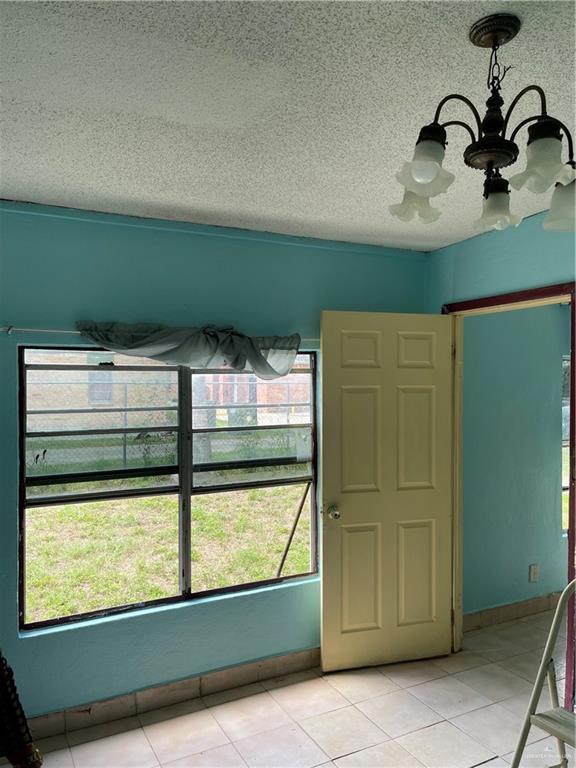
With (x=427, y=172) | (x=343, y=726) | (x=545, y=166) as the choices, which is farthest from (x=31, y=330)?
(x=343, y=726)

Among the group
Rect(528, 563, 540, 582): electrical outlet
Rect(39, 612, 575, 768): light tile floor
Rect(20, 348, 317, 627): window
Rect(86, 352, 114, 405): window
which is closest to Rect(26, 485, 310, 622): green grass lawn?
Rect(20, 348, 317, 627): window

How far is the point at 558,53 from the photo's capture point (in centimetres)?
141

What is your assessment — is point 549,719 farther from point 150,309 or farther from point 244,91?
point 150,309

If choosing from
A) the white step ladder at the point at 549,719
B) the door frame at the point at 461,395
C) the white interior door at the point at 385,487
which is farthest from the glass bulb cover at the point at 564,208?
the white interior door at the point at 385,487

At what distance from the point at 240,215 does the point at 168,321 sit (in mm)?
685

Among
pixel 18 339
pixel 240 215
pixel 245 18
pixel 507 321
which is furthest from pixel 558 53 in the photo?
pixel 507 321

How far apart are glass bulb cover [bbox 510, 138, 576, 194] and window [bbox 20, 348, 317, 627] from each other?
2206mm

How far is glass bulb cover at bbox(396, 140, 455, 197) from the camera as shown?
3.82 ft

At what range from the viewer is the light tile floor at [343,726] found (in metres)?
2.45

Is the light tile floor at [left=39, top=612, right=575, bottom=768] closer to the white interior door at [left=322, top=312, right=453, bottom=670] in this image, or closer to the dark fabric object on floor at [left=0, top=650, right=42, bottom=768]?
the white interior door at [left=322, top=312, right=453, bottom=670]

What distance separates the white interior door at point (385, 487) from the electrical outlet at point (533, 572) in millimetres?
967

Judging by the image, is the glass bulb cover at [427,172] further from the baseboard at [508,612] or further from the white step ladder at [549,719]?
the baseboard at [508,612]

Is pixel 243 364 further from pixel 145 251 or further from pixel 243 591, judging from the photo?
pixel 243 591

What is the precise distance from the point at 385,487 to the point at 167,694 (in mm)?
1649
